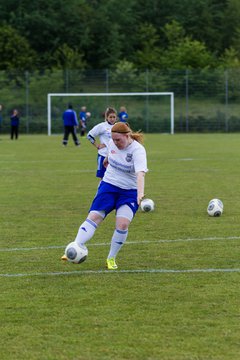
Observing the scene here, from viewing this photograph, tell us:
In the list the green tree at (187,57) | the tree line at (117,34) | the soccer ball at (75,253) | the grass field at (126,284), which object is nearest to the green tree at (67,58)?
the tree line at (117,34)

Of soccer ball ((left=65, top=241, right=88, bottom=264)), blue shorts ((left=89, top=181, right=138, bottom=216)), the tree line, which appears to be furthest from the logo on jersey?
the tree line

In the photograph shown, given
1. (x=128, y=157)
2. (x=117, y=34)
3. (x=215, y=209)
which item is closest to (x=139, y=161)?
(x=128, y=157)

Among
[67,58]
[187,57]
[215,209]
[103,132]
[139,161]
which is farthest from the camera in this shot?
[67,58]

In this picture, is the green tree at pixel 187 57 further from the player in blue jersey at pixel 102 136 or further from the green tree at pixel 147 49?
the player in blue jersey at pixel 102 136

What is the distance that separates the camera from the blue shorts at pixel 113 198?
9.20 m

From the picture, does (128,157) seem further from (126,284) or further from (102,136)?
(102,136)

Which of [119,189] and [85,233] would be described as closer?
[85,233]

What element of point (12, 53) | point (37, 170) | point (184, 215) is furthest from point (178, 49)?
point (184, 215)

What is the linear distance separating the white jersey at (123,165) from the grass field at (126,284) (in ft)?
3.16

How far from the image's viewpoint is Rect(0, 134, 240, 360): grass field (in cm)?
627

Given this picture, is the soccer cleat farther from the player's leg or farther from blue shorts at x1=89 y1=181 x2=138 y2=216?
blue shorts at x1=89 y1=181 x2=138 y2=216

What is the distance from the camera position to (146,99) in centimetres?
5303

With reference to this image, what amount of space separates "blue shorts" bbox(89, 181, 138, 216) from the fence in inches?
1677

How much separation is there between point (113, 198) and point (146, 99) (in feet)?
145
